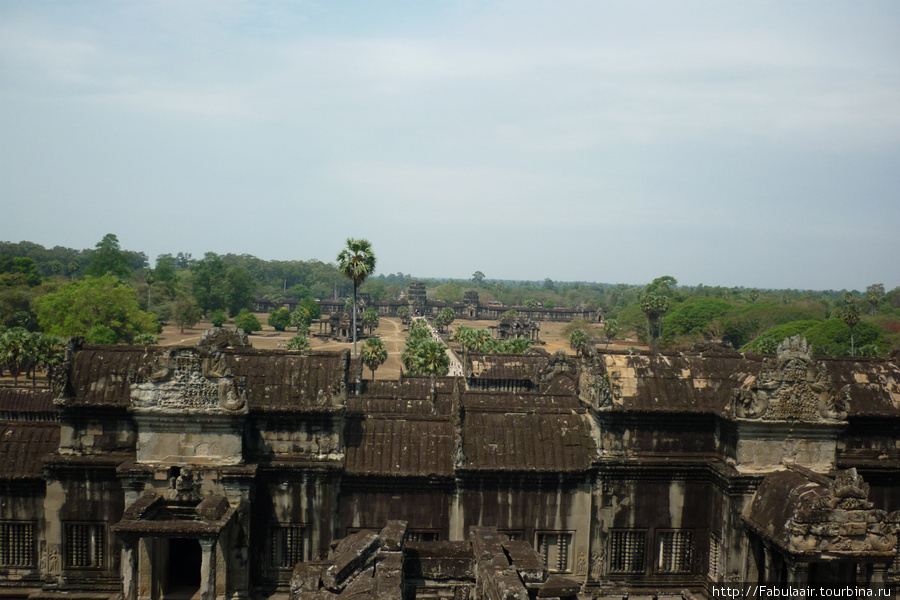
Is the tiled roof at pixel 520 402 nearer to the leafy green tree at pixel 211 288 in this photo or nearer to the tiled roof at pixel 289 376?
the tiled roof at pixel 289 376

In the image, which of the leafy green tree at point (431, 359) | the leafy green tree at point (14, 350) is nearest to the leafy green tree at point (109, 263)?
the leafy green tree at point (14, 350)

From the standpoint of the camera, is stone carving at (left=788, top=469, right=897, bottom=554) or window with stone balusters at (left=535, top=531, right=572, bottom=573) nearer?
stone carving at (left=788, top=469, right=897, bottom=554)

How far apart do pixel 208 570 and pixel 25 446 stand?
609 cm

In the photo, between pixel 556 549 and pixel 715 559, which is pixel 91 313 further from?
pixel 715 559

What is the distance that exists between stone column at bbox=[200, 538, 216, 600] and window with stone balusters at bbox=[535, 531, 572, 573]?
741 cm

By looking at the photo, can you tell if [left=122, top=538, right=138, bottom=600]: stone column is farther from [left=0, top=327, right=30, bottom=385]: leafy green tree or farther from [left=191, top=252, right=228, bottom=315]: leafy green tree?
[left=191, top=252, right=228, bottom=315]: leafy green tree

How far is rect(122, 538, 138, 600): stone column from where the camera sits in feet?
44.5

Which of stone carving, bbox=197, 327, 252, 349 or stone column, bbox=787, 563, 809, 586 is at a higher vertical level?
stone carving, bbox=197, 327, 252, 349

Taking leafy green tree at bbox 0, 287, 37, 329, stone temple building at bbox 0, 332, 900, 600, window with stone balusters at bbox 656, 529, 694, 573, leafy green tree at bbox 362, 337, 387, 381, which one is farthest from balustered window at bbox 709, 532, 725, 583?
leafy green tree at bbox 0, 287, 37, 329

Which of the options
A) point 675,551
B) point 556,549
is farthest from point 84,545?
point 675,551

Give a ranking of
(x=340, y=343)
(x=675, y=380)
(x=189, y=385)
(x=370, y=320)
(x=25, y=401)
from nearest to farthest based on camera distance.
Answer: (x=189, y=385)
(x=675, y=380)
(x=25, y=401)
(x=340, y=343)
(x=370, y=320)

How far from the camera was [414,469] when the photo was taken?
15.4 m

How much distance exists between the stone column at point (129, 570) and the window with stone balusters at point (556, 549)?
29.8 ft

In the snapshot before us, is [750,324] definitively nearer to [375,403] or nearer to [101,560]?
[375,403]
